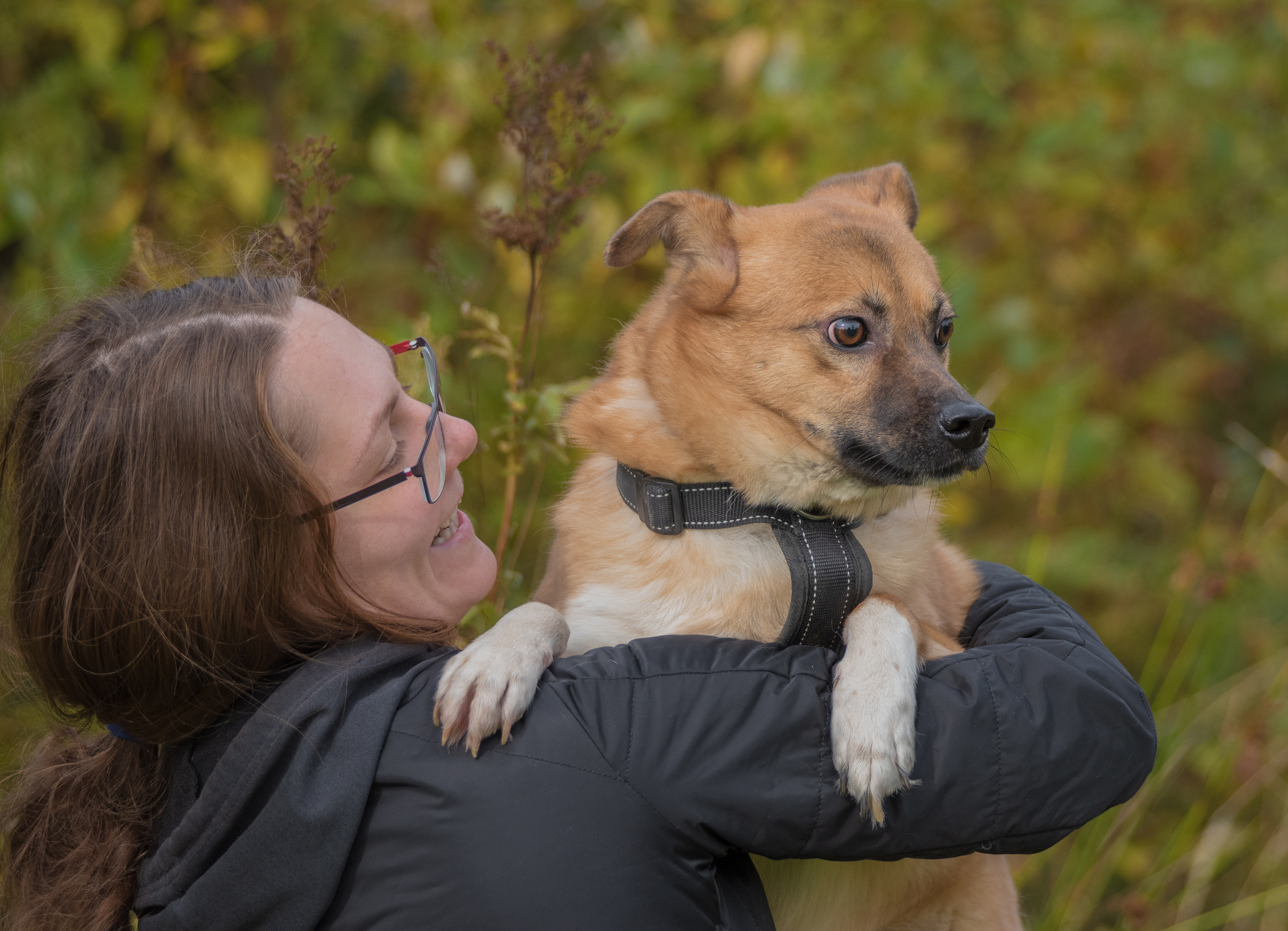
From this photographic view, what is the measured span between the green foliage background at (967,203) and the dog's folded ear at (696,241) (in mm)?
496

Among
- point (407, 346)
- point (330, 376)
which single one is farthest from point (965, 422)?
point (330, 376)

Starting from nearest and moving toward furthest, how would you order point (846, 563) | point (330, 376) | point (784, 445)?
point (330, 376) < point (846, 563) < point (784, 445)

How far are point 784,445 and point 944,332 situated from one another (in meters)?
0.60

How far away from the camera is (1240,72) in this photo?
506cm

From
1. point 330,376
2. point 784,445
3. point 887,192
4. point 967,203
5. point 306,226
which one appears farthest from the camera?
point 967,203

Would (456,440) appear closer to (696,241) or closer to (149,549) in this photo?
(149,549)

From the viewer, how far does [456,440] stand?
73.3 inches

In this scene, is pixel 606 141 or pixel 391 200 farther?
pixel 391 200

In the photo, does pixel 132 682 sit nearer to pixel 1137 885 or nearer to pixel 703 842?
pixel 703 842

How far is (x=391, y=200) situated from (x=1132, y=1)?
3.96 metres

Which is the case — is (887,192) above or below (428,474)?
above

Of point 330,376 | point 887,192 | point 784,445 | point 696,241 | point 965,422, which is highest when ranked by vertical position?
point 887,192

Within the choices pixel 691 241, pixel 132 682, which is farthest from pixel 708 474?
pixel 132 682

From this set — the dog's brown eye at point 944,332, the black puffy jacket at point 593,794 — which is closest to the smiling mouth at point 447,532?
the black puffy jacket at point 593,794
